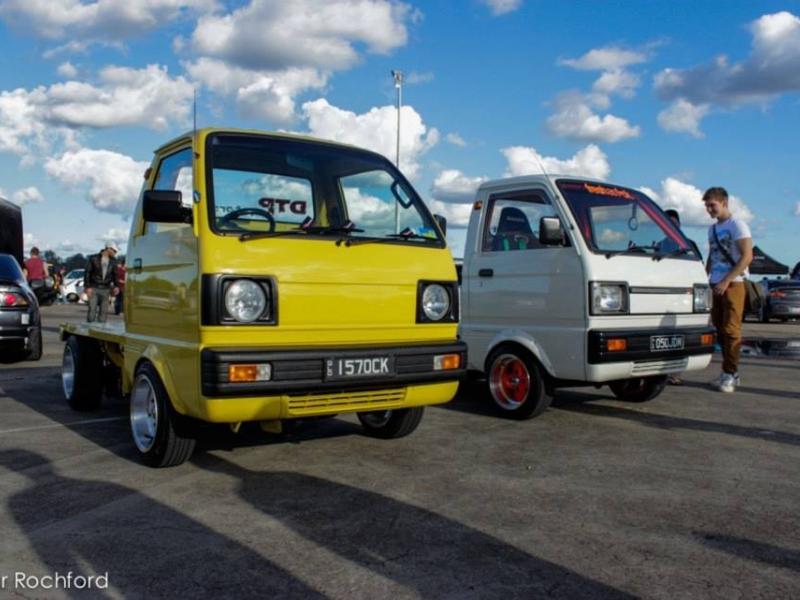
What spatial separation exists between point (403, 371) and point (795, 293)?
1906 cm

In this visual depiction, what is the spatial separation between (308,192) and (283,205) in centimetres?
29

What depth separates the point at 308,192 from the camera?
5.17 metres

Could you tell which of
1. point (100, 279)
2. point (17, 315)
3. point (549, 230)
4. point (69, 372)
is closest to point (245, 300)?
point (549, 230)

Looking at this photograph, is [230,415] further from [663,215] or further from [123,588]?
[663,215]

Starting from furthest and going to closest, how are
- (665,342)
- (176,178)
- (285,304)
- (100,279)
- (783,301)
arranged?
(783,301), (100,279), (665,342), (176,178), (285,304)

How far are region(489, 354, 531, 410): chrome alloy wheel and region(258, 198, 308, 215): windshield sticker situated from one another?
7.38 feet

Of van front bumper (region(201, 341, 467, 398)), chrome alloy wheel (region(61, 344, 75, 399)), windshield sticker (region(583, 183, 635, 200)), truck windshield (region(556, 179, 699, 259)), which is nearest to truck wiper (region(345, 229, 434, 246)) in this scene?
van front bumper (region(201, 341, 467, 398))

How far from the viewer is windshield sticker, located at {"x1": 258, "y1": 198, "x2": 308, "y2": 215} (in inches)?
188

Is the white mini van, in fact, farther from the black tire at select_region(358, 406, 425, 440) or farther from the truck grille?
the truck grille

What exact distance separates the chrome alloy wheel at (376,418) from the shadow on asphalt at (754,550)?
2.42 meters

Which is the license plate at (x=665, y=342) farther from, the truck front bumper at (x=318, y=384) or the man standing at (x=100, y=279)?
the man standing at (x=100, y=279)

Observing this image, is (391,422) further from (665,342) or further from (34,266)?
(34,266)

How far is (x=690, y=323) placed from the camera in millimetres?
6340

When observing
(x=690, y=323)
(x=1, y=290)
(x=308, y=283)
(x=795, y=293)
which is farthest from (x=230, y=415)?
(x=795, y=293)
